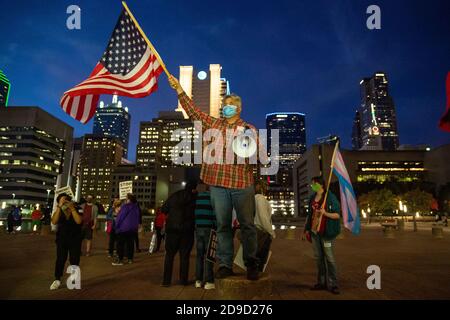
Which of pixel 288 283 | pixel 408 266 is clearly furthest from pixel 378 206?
pixel 288 283

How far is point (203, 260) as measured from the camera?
537cm

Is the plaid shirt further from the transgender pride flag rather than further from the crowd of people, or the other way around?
the transgender pride flag

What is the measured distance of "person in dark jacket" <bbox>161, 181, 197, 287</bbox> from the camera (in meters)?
5.37

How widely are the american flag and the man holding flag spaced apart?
12.9ft

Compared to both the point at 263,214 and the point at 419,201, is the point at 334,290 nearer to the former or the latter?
the point at 263,214

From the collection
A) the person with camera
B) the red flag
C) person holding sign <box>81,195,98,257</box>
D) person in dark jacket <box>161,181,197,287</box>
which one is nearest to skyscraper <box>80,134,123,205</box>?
person holding sign <box>81,195,98,257</box>

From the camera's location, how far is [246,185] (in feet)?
13.1

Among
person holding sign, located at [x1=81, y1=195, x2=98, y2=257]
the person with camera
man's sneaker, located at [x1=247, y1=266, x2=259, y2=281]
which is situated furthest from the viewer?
person holding sign, located at [x1=81, y1=195, x2=98, y2=257]

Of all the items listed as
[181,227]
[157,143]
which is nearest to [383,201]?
[181,227]

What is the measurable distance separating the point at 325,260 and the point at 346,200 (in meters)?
1.30

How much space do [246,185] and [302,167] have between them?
140245mm

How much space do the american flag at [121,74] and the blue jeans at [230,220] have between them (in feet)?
10.8

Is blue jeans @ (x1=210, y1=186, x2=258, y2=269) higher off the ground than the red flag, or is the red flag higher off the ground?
the red flag
